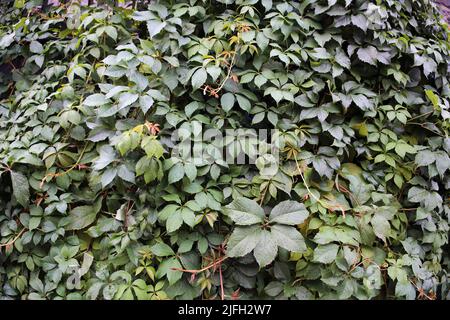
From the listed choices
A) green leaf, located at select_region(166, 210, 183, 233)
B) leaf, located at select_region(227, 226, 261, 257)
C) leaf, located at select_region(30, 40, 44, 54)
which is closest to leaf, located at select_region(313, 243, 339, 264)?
leaf, located at select_region(227, 226, 261, 257)

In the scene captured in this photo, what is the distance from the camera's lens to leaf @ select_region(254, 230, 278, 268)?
1.27 meters

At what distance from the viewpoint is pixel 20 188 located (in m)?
1.56

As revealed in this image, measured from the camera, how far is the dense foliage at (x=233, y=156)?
4.66ft

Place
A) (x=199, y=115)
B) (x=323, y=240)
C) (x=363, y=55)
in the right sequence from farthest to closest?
(x=363, y=55), (x=199, y=115), (x=323, y=240)

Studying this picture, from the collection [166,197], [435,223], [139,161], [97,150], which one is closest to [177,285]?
[166,197]

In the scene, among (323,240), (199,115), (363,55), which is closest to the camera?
(323,240)

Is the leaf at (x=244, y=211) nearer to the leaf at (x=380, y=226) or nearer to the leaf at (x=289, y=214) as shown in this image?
the leaf at (x=289, y=214)

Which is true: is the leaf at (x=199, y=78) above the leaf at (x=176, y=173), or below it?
above

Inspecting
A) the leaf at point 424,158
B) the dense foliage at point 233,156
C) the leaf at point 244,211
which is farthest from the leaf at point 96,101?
the leaf at point 424,158

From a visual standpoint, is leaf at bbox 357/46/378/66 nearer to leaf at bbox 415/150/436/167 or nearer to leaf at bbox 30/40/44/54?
leaf at bbox 415/150/436/167

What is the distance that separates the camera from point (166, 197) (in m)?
1.43

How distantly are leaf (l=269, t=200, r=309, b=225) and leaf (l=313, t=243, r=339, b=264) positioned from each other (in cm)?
15

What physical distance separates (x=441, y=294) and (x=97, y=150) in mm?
1583
